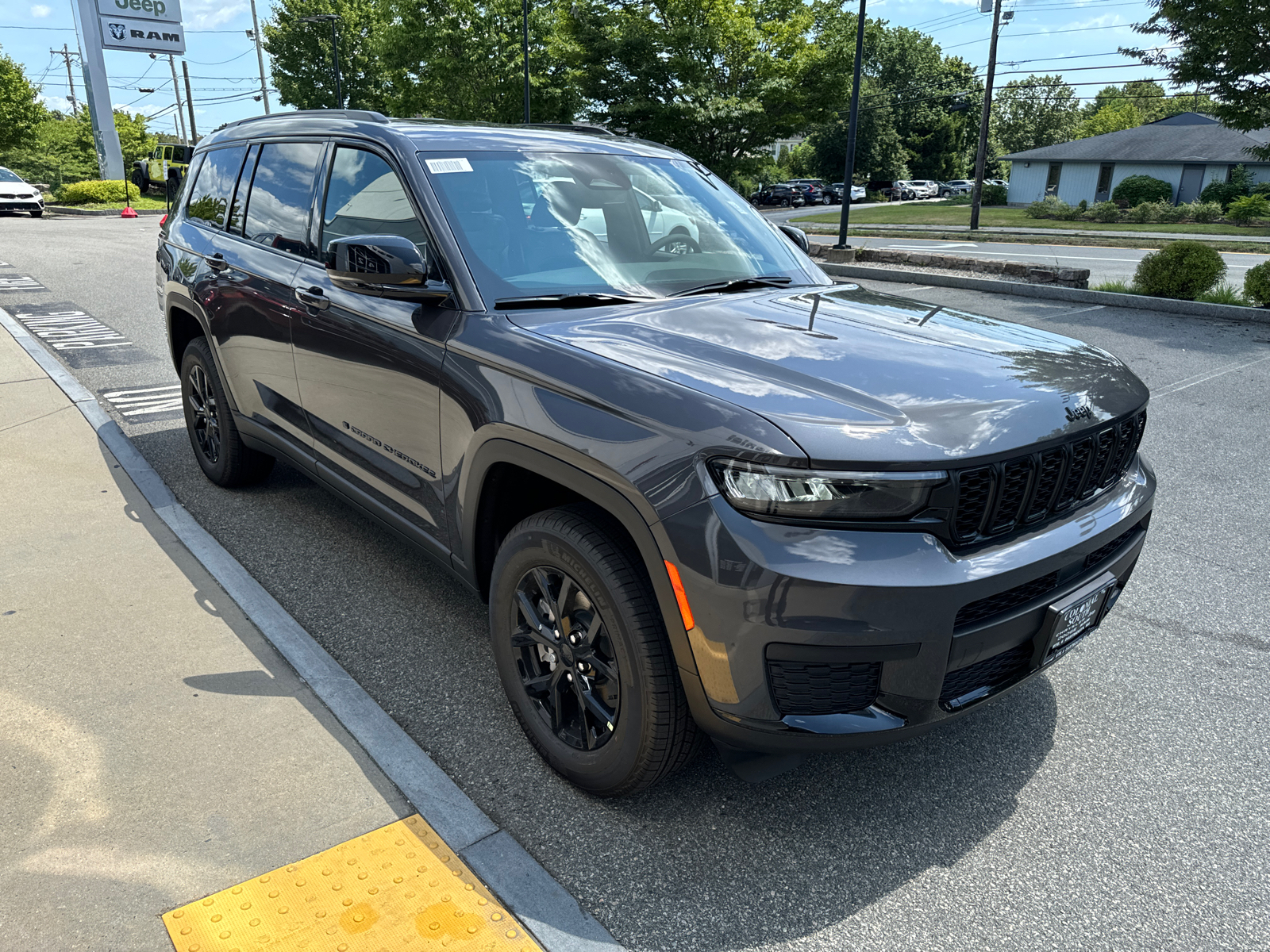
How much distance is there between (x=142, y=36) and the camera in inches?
1626

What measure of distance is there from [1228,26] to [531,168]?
10.8m

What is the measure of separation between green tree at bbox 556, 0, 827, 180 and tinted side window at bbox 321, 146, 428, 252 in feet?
102

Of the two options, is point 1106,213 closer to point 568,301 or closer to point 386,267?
point 568,301

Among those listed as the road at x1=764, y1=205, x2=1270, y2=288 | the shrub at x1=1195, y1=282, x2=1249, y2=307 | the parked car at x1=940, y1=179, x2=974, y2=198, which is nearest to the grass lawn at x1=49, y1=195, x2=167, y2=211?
the road at x1=764, y1=205, x2=1270, y2=288

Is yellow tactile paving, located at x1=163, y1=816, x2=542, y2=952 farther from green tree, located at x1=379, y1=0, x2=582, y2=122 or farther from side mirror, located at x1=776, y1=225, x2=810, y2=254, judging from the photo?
green tree, located at x1=379, y1=0, x2=582, y2=122

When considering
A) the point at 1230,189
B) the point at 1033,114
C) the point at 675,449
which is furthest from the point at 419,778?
the point at 1033,114

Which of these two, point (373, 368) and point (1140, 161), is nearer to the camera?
point (373, 368)

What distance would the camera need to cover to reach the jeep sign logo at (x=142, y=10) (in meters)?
40.2

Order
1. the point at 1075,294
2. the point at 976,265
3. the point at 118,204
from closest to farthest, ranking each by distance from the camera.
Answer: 1. the point at 1075,294
2. the point at 976,265
3. the point at 118,204

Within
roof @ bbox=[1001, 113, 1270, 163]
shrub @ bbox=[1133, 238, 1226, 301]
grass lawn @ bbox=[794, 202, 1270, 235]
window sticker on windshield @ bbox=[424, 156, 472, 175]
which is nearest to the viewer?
window sticker on windshield @ bbox=[424, 156, 472, 175]

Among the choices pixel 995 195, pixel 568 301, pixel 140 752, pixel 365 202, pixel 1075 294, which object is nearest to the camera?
pixel 140 752

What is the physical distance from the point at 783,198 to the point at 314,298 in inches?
2164

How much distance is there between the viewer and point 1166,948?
2225 millimetres

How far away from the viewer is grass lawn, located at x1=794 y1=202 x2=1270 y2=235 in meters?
31.6
